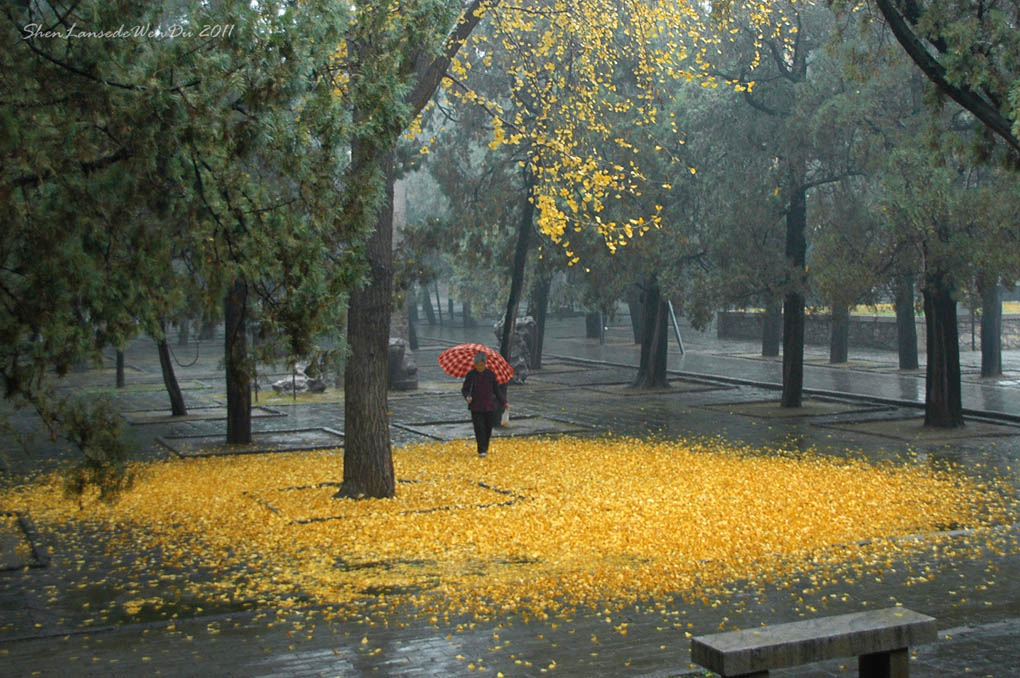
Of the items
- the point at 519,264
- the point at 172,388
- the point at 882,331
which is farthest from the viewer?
the point at 882,331

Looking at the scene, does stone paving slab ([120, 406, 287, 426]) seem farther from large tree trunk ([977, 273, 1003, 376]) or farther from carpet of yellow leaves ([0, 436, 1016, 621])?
large tree trunk ([977, 273, 1003, 376])

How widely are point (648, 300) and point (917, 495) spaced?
13915 mm

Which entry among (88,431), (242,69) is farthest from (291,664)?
(242,69)

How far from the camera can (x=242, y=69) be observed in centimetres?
782

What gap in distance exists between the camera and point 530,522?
12359 millimetres

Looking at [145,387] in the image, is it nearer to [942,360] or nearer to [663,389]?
[663,389]

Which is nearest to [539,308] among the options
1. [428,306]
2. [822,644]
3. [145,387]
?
[145,387]

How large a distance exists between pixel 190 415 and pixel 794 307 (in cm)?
1228

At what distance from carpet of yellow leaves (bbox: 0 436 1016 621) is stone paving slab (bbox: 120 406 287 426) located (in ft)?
19.2

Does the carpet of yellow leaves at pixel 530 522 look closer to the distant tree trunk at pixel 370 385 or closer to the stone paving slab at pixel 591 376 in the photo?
the distant tree trunk at pixel 370 385

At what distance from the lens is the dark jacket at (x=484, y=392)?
57.9ft

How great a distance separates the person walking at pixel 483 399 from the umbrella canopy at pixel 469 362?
19 centimetres

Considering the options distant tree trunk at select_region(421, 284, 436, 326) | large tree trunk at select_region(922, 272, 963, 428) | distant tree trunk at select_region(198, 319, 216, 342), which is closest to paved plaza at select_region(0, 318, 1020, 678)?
large tree trunk at select_region(922, 272, 963, 428)

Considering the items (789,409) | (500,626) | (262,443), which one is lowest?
(500,626)
